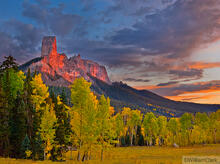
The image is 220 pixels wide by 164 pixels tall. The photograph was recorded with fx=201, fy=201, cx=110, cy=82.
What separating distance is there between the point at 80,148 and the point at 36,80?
1704 centimetres

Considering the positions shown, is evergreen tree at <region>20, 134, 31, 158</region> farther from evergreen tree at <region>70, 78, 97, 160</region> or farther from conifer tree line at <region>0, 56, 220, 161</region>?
evergreen tree at <region>70, 78, 97, 160</region>

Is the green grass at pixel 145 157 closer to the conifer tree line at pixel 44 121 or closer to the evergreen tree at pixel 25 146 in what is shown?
the conifer tree line at pixel 44 121

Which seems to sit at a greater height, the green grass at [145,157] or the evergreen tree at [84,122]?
the evergreen tree at [84,122]


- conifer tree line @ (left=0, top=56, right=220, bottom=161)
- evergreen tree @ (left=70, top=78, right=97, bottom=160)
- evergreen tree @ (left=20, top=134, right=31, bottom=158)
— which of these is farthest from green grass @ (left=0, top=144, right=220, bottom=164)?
evergreen tree @ (left=20, top=134, right=31, bottom=158)

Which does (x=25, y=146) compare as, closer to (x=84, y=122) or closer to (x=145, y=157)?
(x=84, y=122)

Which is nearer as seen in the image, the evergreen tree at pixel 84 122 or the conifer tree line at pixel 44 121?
the evergreen tree at pixel 84 122

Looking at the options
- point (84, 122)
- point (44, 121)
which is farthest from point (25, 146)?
point (84, 122)

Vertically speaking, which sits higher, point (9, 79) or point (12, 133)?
point (9, 79)

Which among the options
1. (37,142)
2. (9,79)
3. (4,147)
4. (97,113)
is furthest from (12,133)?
(97,113)

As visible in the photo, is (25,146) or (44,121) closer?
(25,146)

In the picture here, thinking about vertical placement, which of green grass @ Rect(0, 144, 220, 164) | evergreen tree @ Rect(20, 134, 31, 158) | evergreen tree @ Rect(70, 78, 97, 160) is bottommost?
green grass @ Rect(0, 144, 220, 164)

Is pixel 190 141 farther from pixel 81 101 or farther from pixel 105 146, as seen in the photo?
pixel 81 101

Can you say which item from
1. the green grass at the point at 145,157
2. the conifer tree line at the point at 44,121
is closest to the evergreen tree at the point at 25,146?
the conifer tree line at the point at 44,121

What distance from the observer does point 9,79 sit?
37.4m
